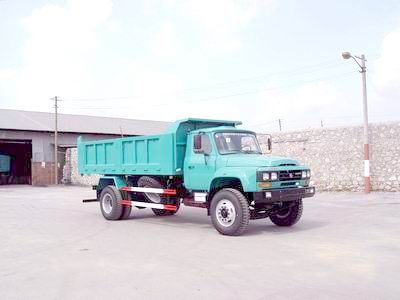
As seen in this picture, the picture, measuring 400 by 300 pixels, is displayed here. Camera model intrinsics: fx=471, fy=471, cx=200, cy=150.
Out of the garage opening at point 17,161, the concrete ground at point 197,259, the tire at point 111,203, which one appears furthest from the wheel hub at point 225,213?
the garage opening at point 17,161

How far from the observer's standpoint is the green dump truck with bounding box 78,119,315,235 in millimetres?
10430

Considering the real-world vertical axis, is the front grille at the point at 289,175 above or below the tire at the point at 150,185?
above

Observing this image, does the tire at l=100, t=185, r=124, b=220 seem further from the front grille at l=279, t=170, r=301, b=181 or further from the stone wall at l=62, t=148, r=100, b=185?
the stone wall at l=62, t=148, r=100, b=185

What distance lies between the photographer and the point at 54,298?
5840 mm

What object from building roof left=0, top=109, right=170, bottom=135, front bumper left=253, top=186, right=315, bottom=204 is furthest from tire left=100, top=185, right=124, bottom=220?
building roof left=0, top=109, right=170, bottom=135

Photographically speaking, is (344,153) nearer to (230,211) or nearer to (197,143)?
(197,143)

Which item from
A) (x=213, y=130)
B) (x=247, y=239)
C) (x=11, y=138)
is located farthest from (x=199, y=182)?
(x=11, y=138)

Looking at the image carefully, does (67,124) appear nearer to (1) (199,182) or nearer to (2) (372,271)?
(1) (199,182)

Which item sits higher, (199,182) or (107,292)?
(199,182)

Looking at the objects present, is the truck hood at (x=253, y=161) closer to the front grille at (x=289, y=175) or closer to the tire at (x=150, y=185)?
the front grille at (x=289, y=175)

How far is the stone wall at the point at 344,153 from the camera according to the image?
21188mm

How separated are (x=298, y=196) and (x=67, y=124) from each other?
39882mm

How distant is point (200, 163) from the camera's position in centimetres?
1154

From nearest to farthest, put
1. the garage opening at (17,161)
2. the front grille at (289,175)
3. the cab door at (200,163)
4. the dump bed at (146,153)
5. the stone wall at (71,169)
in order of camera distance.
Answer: the front grille at (289,175)
the cab door at (200,163)
the dump bed at (146,153)
the stone wall at (71,169)
the garage opening at (17,161)
